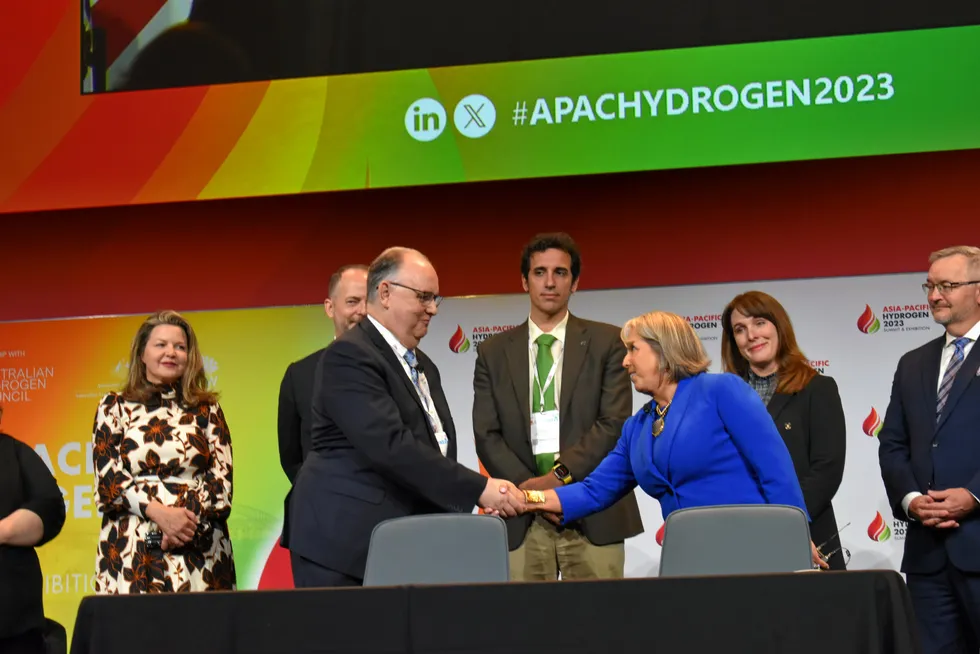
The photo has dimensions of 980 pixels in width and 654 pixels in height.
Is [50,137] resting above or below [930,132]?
above

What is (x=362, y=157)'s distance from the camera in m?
5.16

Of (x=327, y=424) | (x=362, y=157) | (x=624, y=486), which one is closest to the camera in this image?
(x=327, y=424)

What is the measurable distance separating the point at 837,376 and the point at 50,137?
4.10m

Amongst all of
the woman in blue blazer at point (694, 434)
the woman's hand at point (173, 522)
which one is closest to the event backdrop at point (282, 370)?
the woman's hand at point (173, 522)

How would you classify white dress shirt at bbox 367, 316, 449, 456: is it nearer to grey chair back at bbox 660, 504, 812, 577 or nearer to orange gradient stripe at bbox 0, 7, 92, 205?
grey chair back at bbox 660, 504, 812, 577

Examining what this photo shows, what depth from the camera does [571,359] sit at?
4191mm

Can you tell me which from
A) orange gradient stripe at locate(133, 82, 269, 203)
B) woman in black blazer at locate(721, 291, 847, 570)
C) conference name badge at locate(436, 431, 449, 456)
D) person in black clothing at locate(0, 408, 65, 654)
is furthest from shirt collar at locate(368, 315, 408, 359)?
orange gradient stripe at locate(133, 82, 269, 203)

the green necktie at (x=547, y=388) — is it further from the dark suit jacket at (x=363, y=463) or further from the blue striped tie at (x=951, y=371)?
the blue striped tie at (x=951, y=371)

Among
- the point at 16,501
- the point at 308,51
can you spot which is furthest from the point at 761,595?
the point at 308,51

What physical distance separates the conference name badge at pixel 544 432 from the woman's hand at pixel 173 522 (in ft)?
4.22

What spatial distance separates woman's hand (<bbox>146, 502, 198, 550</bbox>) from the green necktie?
4.22 ft

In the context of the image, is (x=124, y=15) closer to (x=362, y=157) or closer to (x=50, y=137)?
(x=50, y=137)

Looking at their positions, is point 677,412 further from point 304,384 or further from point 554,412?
point 304,384

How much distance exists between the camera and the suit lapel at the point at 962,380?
3842 mm
